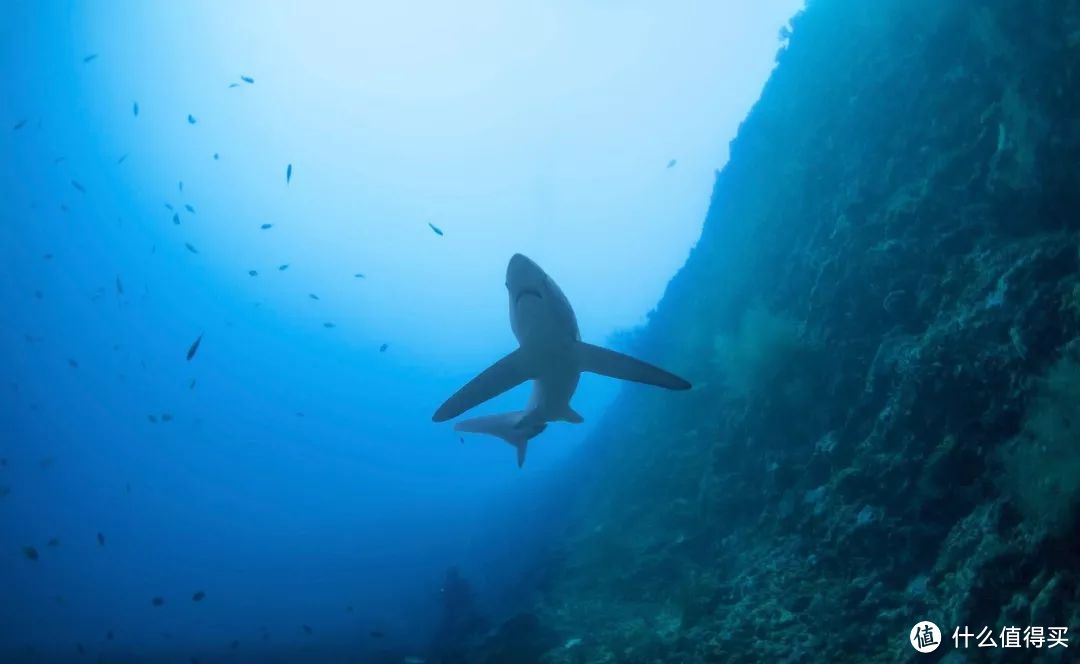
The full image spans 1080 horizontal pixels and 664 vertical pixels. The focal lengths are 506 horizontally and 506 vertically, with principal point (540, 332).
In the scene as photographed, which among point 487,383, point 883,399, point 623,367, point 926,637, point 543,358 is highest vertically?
point 883,399

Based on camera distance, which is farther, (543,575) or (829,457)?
(543,575)

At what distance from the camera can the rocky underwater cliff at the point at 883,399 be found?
717cm

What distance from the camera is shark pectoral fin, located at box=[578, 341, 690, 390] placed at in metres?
7.06

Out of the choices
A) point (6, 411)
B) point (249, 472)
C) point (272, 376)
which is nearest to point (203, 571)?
point (249, 472)

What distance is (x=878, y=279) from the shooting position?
40.7ft

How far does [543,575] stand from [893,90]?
68.2 feet

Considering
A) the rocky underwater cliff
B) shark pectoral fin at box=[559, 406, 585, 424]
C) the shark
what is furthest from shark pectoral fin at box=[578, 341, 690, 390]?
the rocky underwater cliff

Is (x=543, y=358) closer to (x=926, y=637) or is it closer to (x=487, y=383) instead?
(x=487, y=383)

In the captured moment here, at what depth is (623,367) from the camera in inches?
295

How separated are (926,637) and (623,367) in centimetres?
508

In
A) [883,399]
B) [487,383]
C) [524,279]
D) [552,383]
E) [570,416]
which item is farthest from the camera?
[883,399]

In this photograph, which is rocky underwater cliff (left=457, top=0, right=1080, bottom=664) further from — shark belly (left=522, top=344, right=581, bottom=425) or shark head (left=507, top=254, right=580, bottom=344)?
shark head (left=507, top=254, right=580, bottom=344)

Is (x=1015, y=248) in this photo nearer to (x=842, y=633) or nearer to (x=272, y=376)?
(x=842, y=633)

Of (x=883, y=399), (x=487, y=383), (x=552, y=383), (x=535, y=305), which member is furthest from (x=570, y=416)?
(x=883, y=399)
